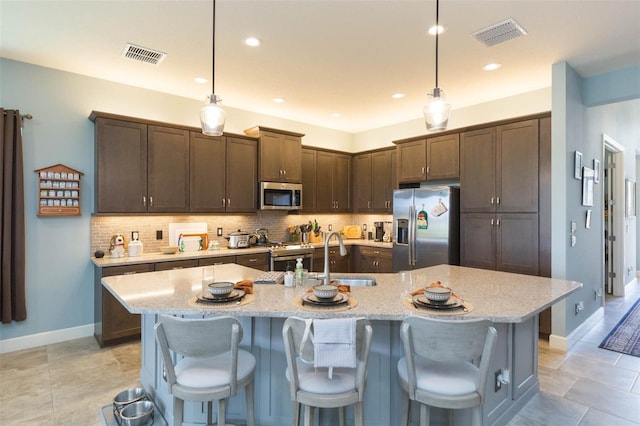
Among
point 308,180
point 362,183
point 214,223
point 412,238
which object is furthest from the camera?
point 362,183

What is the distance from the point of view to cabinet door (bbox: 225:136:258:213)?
479 cm

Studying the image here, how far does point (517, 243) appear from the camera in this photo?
4.07 m

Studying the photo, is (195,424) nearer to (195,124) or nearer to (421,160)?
(195,124)

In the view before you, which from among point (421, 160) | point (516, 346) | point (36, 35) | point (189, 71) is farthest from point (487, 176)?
point (36, 35)

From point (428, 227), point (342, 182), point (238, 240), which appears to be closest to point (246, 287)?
point (238, 240)

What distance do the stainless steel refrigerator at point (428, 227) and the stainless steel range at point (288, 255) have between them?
129 cm

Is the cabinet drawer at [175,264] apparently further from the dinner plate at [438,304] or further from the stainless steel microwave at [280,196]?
the dinner plate at [438,304]

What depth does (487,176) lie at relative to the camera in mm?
4348

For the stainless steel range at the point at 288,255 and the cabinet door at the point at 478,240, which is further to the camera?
the stainless steel range at the point at 288,255

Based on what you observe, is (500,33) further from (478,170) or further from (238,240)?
(238,240)

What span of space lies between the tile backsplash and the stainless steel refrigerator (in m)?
1.25

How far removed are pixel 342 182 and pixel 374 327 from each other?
4312 millimetres

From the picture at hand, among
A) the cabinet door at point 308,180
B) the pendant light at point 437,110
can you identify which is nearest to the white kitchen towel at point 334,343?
the pendant light at point 437,110

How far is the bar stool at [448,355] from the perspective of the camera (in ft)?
5.33
